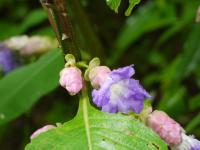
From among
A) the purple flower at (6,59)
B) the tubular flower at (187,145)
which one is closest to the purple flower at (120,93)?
the tubular flower at (187,145)

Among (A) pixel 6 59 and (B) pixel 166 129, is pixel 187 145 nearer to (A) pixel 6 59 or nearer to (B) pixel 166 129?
(B) pixel 166 129

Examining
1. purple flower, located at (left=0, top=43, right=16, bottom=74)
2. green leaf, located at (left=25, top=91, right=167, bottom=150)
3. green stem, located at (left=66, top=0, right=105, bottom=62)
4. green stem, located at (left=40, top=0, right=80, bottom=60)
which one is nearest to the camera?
green leaf, located at (left=25, top=91, right=167, bottom=150)

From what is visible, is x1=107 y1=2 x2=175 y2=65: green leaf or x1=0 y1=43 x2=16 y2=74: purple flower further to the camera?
x1=107 y1=2 x2=175 y2=65: green leaf

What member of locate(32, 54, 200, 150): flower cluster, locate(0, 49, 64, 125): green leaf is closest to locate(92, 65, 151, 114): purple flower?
locate(32, 54, 200, 150): flower cluster

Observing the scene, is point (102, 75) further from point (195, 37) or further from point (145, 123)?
point (195, 37)

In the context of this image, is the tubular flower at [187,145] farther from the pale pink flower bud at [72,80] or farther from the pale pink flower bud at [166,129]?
the pale pink flower bud at [72,80]

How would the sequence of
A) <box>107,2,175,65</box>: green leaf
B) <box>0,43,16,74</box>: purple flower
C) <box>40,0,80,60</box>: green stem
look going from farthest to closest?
<box>107,2,175,65</box>: green leaf → <box>0,43,16,74</box>: purple flower → <box>40,0,80,60</box>: green stem

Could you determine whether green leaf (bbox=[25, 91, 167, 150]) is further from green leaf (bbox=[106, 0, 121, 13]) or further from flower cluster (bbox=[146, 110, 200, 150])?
green leaf (bbox=[106, 0, 121, 13])
